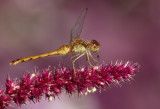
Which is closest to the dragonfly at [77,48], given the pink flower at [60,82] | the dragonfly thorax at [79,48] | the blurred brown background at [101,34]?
the dragonfly thorax at [79,48]

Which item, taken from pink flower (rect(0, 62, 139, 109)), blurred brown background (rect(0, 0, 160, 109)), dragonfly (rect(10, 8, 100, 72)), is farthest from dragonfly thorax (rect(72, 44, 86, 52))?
blurred brown background (rect(0, 0, 160, 109))

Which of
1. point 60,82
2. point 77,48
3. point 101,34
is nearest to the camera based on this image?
point 60,82

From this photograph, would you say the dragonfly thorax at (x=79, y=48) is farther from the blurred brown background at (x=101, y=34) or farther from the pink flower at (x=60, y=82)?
the blurred brown background at (x=101, y=34)

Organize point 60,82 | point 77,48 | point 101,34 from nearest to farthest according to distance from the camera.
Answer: point 60,82 → point 77,48 → point 101,34

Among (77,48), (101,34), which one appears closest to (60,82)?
(77,48)

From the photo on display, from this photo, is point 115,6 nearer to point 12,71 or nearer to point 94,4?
point 94,4

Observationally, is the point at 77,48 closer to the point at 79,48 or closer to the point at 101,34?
the point at 79,48

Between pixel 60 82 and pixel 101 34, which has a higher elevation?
pixel 101 34
